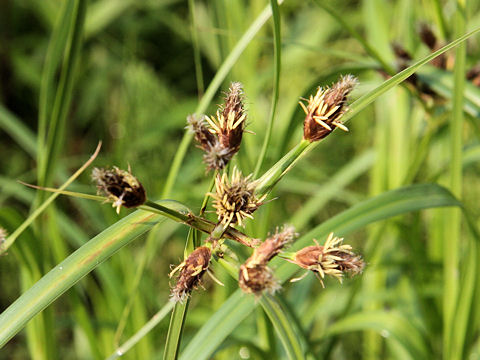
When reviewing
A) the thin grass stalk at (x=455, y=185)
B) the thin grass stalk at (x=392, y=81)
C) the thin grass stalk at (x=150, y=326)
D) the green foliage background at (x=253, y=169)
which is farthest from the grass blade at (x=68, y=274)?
the thin grass stalk at (x=455, y=185)

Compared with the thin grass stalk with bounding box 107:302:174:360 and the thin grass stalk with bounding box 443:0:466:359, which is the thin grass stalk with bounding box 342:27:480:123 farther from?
the thin grass stalk with bounding box 107:302:174:360

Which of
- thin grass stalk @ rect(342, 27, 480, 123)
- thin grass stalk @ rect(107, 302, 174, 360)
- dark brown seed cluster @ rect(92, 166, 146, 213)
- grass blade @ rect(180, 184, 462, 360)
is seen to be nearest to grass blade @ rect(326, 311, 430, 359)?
grass blade @ rect(180, 184, 462, 360)

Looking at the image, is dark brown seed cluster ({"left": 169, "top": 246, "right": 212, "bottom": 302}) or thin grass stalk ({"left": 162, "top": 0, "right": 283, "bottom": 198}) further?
thin grass stalk ({"left": 162, "top": 0, "right": 283, "bottom": 198})

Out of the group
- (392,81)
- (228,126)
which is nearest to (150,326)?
(228,126)

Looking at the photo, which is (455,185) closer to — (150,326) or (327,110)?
(327,110)

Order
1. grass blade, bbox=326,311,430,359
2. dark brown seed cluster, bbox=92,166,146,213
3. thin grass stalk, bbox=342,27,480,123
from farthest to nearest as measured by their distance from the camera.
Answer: grass blade, bbox=326,311,430,359 → thin grass stalk, bbox=342,27,480,123 → dark brown seed cluster, bbox=92,166,146,213

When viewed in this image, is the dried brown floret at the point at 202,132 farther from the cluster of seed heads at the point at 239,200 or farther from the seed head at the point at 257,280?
the seed head at the point at 257,280
